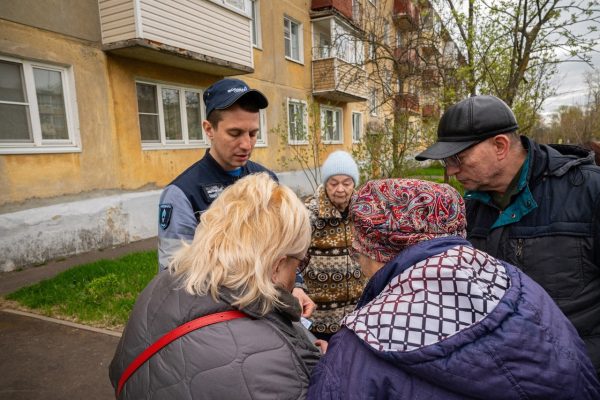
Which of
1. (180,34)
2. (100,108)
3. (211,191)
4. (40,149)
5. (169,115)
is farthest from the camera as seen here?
(169,115)

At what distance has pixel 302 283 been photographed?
2504 mm

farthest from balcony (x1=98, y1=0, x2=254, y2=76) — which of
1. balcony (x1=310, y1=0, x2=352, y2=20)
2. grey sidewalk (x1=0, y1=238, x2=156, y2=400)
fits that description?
balcony (x1=310, y1=0, x2=352, y2=20)

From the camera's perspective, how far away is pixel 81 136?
21.9ft

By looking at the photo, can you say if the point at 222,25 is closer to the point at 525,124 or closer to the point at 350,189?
the point at 525,124

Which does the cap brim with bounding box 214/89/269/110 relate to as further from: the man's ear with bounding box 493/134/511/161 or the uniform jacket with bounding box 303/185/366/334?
the man's ear with bounding box 493/134/511/161

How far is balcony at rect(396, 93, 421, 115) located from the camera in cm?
795

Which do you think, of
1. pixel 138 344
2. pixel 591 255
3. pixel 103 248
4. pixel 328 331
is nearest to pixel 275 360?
pixel 138 344

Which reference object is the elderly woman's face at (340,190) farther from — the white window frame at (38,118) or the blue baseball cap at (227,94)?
the white window frame at (38,118)

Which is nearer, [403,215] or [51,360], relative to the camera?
[403,215]

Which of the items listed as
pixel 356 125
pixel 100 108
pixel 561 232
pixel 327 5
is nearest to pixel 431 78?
pixel 100 108

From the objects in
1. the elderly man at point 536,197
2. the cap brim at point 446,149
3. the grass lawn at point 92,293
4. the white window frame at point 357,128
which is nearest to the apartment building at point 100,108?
the grass lawn at point 92,293

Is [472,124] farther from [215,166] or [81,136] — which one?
[81,136]

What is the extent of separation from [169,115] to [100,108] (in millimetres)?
1784

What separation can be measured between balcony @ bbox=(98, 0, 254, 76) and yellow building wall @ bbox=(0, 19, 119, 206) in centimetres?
60
